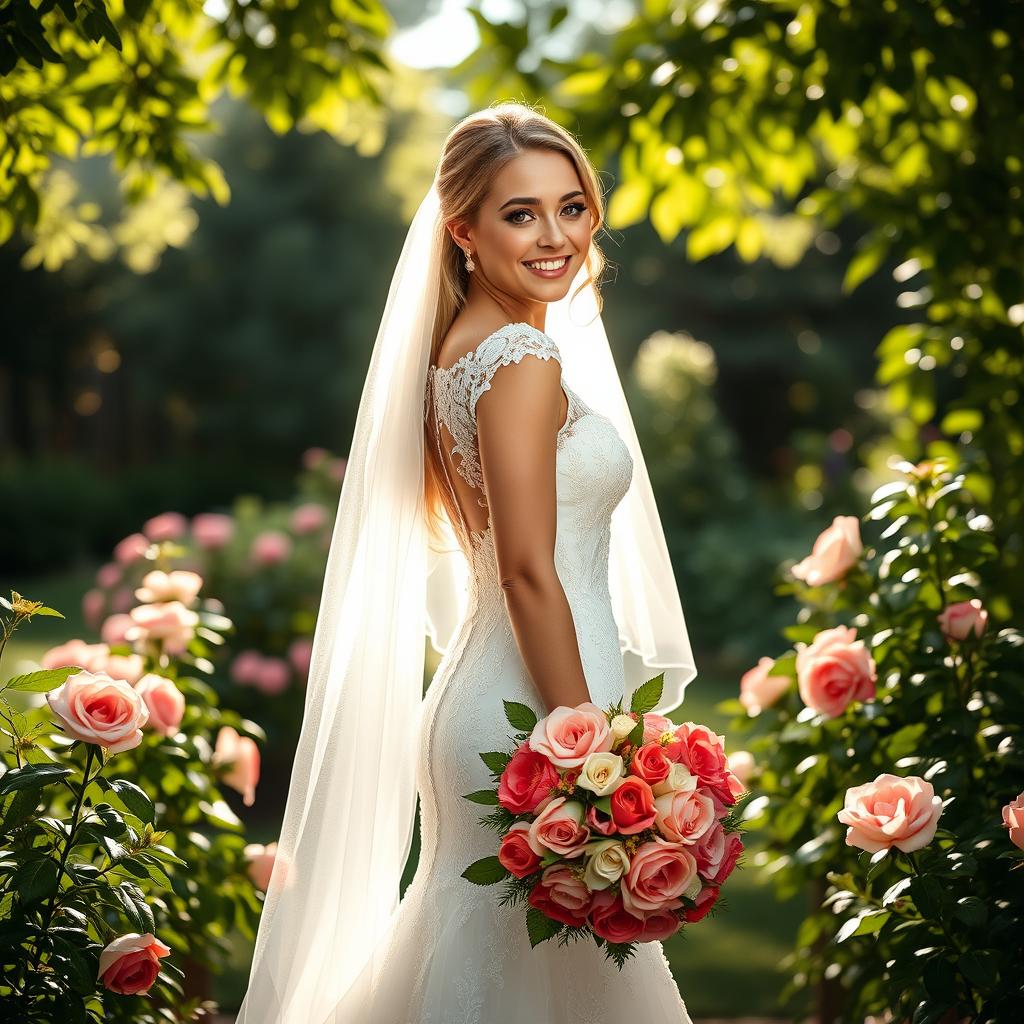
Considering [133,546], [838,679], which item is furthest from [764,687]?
[133,546]

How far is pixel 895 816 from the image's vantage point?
2.66 meters

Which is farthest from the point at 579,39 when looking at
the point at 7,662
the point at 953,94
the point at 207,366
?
the point at 953,94

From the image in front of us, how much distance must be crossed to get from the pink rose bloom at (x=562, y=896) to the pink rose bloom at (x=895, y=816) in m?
0.64

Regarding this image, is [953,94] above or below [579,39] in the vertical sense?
below

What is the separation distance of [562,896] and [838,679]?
1436 mm

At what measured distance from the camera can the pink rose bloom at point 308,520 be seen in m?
7.70

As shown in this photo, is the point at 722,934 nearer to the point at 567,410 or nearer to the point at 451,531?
the point at 451,531

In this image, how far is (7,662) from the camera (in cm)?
1231

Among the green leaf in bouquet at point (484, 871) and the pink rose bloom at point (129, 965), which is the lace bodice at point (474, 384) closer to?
the green leaf in bouquet at point (484, 871)

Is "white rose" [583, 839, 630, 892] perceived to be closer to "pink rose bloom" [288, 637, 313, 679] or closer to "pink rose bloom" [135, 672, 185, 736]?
"pink rose bloom" [135, 672, 185, 736]

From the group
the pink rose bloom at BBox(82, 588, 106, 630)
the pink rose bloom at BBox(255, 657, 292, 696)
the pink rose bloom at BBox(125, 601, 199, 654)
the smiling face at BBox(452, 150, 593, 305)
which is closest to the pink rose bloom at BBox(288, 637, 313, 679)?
the pink rose bloom at BBox(255, 657, 292, 696)

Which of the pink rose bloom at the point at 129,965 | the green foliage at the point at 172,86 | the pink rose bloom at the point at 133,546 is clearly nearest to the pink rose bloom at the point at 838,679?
the pink rose bloom at the point at 129,965

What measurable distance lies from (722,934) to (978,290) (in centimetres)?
325

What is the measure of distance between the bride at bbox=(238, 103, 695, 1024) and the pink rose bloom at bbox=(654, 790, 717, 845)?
15.3 inches
